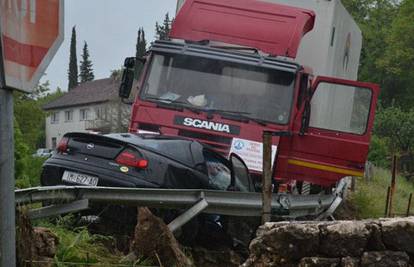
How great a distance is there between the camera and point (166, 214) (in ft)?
25.4

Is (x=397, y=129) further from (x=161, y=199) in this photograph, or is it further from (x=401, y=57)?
(x=161, y=199)

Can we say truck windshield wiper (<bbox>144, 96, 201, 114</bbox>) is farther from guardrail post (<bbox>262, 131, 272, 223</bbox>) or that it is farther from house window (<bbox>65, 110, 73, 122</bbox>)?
house window (<bbox>65, 110, 73, 122</bbox>)

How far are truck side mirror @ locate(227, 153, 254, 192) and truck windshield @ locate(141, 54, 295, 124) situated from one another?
4.18ft

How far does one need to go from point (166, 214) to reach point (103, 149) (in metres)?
0.97

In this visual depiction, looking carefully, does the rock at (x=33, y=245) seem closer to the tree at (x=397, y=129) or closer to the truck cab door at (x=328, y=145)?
the truck cab door at (x=328, y=145)

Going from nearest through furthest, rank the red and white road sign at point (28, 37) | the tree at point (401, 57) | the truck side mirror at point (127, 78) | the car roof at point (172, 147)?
the red and white road sign at point (28, 37) → the car roof at point (172, 147) → the truck side mirror at point (127, 78) → the tree at point (401, 57)

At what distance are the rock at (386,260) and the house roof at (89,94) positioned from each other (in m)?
70.4

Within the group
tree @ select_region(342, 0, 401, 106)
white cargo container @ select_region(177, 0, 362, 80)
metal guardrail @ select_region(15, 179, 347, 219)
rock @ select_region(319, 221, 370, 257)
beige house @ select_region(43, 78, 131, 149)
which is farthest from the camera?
beige house @ select_region(43, 78, 131, 149)

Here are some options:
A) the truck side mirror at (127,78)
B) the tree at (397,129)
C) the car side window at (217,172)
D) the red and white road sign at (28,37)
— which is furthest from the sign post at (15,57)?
the tree at (397,129)

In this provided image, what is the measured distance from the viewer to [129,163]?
7.86 m

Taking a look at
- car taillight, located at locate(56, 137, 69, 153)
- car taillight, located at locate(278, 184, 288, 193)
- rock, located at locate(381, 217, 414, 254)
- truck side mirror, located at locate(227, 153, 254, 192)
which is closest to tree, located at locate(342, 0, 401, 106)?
car taillight, located at locate(278, 184, 288, 193)

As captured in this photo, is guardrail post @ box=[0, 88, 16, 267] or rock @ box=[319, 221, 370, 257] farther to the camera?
rock @ box=[319, 221, 370, 257]

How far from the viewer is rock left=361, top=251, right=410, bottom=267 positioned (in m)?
4.43

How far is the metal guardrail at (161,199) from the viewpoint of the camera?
6071mm
